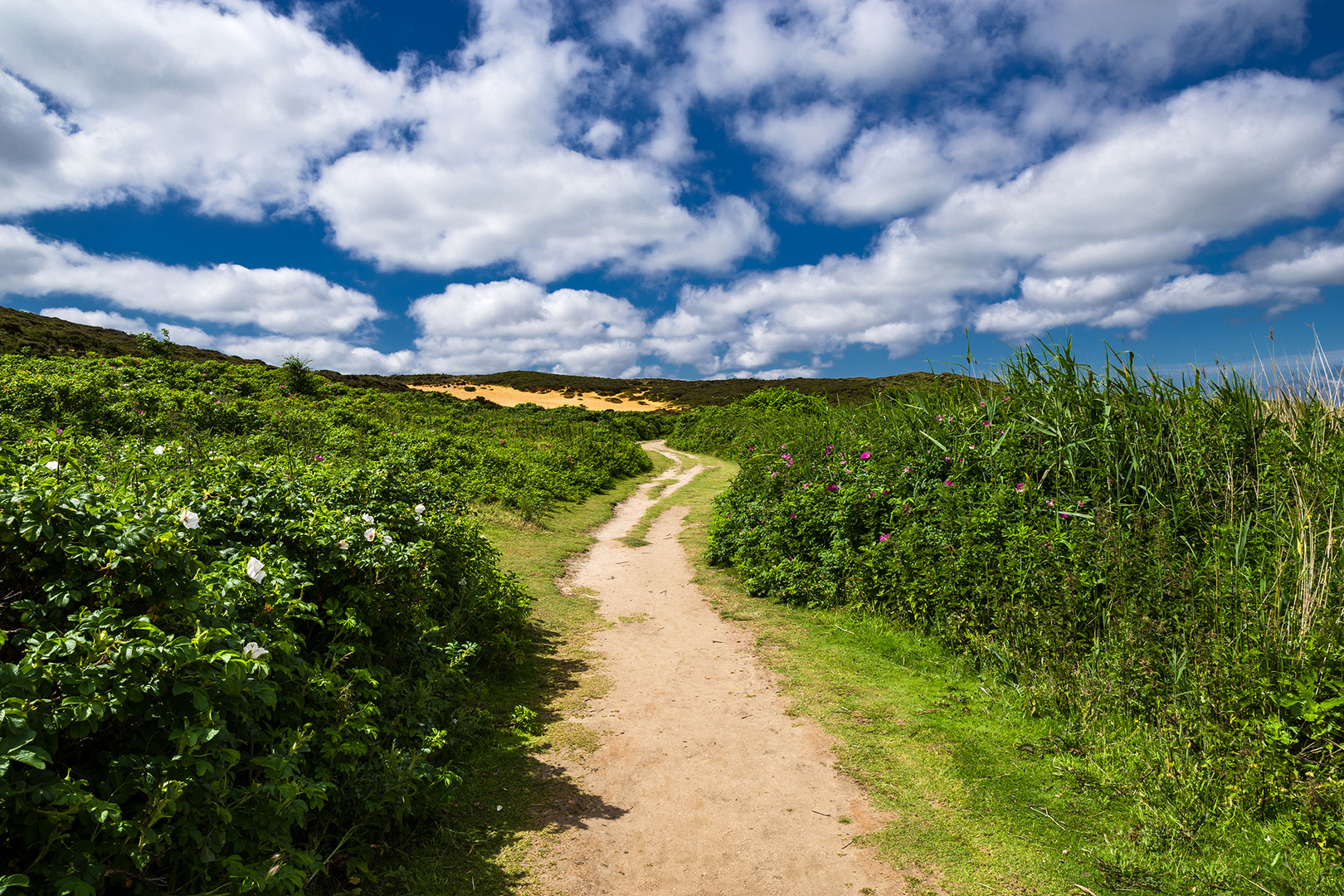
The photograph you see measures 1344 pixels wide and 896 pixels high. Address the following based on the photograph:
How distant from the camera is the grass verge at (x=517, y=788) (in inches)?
137

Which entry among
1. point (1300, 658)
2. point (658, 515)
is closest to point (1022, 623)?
point (1300, 658)

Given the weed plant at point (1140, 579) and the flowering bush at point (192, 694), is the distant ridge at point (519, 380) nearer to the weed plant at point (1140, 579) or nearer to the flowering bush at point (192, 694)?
the weed plant at point (1140, 579)

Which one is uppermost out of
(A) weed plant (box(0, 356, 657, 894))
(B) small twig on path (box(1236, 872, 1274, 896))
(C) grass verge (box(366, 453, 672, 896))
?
(A) weed plant (box(0, 356, 657, 894))

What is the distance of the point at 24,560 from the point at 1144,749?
6.03m

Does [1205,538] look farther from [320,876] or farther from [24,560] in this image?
[24,560]

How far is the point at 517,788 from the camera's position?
4367 mm

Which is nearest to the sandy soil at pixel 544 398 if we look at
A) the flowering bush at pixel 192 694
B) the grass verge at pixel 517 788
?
the grass verge at pixel 517 788

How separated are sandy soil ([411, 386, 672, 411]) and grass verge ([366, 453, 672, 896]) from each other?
46838mm

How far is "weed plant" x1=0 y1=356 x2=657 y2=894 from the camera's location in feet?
6.99

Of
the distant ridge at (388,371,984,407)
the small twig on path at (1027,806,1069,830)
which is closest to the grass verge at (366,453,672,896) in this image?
the small twig on path at (1027,806,1069,830)

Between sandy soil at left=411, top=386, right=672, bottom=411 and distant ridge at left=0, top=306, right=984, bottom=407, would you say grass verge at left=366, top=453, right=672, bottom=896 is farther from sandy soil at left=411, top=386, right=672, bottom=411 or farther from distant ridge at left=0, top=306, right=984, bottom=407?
sandy soil at left=411, top=386, right=672, bottom=411

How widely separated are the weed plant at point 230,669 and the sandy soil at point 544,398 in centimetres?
4826

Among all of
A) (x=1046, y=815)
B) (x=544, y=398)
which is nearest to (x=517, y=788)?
(x=1046, y=815)

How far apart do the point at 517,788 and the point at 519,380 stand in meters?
67.4
